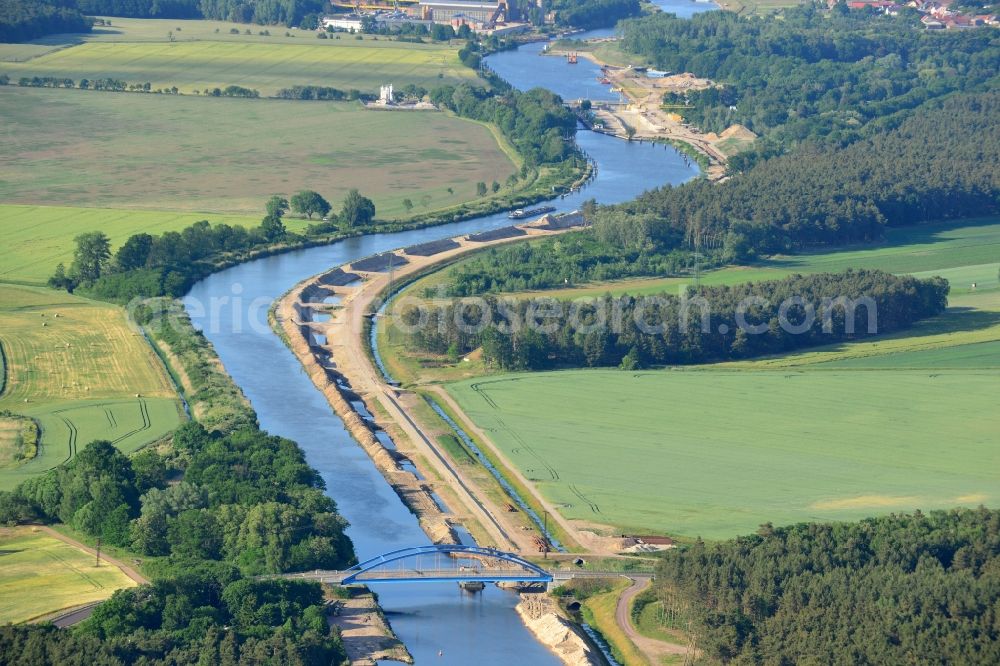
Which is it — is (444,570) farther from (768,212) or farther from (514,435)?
(768,212)

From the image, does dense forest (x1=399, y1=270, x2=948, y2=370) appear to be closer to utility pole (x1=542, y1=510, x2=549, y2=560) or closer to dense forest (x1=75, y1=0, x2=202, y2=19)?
utility pole (x1=542, y1=510, x2=549, y2=560)

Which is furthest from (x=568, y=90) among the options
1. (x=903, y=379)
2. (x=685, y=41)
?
(x=903, y=379)

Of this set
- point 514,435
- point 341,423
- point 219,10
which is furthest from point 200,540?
point 219,10

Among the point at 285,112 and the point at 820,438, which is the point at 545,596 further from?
the point at 285,112

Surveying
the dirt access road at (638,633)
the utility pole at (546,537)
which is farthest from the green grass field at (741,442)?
the dirt access road at (638,633)

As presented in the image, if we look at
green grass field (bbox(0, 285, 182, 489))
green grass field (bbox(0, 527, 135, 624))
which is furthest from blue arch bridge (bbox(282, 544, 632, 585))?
green grass field (bbox(0, 285, 182, 489))

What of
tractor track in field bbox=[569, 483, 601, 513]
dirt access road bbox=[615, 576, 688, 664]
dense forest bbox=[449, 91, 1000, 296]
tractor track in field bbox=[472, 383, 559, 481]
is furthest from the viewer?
dense forest bbox=[449, 91, 1000, 296]

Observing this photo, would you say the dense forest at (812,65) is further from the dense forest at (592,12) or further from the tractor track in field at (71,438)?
the tractor track in field at (71,438)
